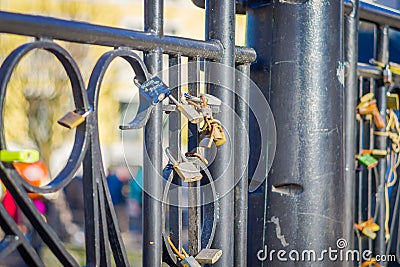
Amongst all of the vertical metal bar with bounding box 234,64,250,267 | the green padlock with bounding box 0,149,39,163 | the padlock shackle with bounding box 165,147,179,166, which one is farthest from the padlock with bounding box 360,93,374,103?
the green padlock with bounding box 0,149,39,163

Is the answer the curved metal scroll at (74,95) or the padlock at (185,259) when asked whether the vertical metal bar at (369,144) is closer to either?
the padlock at (185,259)

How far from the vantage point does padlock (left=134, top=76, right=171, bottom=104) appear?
1487mm

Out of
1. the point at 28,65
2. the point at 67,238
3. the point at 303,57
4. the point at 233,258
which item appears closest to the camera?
the point at 233,258

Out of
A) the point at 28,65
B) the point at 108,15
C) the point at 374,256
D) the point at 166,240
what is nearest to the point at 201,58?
the point at 166,240

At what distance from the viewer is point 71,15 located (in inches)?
618

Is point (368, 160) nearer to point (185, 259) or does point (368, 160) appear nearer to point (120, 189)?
point (185, 259)

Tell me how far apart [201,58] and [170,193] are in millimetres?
330

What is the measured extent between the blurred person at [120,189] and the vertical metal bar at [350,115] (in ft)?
41.3

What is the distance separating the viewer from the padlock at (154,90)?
1.49m

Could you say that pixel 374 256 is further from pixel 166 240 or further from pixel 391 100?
pixel 166 240

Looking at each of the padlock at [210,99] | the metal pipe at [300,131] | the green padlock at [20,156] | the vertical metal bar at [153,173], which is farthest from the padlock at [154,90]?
the metal pipe at [300,131]

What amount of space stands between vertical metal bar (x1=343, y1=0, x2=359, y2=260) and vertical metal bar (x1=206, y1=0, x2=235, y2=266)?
0.55 m

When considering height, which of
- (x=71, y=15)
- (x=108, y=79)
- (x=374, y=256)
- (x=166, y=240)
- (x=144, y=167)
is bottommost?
(x=374, y=256)

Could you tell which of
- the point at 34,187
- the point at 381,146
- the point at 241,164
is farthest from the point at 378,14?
the point at 34,187
